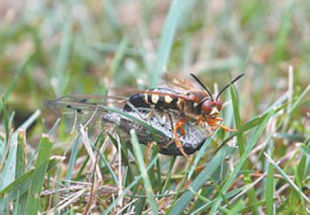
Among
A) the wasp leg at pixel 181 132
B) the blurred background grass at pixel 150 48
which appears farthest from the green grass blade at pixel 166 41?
the wasp leg at pixel 181 132

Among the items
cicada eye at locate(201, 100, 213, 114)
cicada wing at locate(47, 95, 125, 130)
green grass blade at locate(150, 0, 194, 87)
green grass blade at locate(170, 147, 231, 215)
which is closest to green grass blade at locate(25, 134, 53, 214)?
cicada wing at locate(47, 95, 125, 130)

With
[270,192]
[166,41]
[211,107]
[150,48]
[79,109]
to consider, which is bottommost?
[270,192]

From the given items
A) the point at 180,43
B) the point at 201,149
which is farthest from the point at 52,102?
the point at 180,43

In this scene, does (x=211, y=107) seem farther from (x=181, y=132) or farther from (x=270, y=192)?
(x=270, y=192)

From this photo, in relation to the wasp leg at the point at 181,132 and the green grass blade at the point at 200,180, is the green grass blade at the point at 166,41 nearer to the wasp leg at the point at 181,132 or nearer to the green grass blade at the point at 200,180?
the wasp leg at the point at 181,132

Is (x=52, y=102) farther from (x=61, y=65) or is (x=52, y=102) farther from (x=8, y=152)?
(x=61, y=65)

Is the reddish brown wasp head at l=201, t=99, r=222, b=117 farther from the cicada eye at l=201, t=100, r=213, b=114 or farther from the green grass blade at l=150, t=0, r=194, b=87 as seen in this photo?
the green grass blade at l=150, t=0, r=194, b=87

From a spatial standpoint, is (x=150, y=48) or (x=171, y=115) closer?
(x=171, y=115)

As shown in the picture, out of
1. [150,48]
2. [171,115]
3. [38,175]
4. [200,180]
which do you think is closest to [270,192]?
[200,180]
